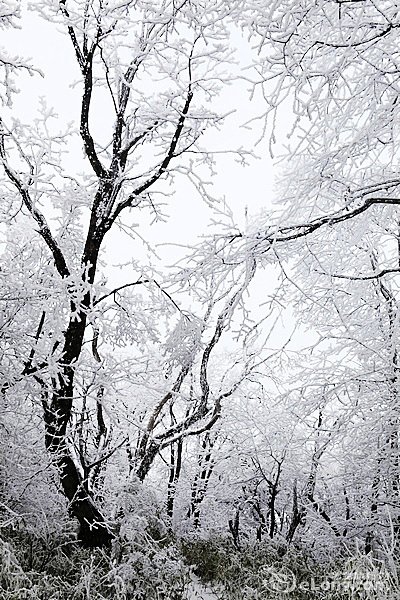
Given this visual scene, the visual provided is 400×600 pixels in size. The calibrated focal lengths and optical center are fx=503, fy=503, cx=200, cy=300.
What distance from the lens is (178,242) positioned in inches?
167

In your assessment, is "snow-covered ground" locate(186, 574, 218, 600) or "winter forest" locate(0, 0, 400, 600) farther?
"snow-covered ground" locate(186, 574, 218, 600)

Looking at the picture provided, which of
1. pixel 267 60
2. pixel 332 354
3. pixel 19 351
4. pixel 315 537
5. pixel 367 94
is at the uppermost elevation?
pixel 332 354

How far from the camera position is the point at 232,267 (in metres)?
4.04

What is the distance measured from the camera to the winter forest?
3826 millimetres

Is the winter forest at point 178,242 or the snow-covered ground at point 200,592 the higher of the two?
the winter forest at point 178,242

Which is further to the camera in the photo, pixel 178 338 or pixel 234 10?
pixel 178 338

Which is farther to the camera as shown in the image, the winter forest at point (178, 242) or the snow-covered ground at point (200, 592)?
the snow-covered ground at point (200, 592)

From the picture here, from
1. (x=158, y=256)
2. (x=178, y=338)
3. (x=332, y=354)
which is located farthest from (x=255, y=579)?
(x=158, y=256)

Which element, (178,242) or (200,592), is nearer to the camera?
(178,242)

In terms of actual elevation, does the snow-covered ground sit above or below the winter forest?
below

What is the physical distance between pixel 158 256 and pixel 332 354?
3611 millimetres

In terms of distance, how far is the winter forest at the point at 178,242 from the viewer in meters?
3.83

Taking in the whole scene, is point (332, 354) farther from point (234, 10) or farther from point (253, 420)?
point (234, 10)

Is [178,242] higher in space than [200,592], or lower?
higher
